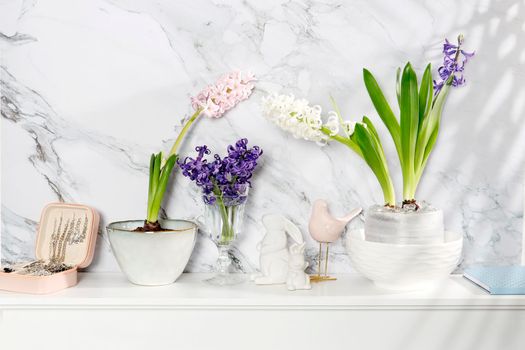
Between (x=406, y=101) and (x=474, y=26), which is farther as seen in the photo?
(x=474, y=26)

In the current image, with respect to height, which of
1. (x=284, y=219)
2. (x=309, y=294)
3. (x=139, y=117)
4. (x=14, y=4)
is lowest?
(x=309, y=294)

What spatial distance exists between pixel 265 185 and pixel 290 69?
28 cm

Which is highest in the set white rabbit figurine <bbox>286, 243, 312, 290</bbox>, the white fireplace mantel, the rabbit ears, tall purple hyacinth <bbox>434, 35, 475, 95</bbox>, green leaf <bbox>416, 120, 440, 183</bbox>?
tall purple hyacinth <bbox>434, 35, 475, 95</bbox>

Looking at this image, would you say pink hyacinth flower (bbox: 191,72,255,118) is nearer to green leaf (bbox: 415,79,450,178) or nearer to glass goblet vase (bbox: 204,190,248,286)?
glass goblet vase (bbox: 204,190,248,286)

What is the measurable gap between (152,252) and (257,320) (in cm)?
26

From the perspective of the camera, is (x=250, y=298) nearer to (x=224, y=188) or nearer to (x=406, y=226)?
(x=224, y=188)

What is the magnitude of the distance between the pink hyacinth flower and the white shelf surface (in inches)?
15.7

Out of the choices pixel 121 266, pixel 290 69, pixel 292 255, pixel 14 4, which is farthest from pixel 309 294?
pixel 14 4

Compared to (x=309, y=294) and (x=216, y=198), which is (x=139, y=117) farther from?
(x=309, y=294)

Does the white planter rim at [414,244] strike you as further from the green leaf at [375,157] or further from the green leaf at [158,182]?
the green leaf at [158,182]

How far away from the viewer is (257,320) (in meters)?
1.28

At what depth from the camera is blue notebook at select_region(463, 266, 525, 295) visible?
1312 mm

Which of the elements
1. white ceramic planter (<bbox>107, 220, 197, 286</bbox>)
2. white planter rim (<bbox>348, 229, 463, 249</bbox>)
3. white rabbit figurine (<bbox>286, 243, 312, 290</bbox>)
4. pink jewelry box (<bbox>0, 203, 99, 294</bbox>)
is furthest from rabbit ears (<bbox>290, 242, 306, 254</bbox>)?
pink jewelry box (<bbox>0, 203, 99, 294</bbox>)

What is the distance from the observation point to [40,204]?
1447 mm
